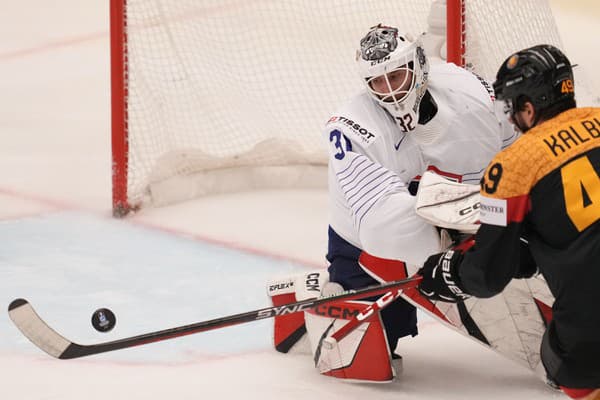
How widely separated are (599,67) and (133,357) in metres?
3.18

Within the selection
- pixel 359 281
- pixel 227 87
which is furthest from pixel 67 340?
pixel 227 87

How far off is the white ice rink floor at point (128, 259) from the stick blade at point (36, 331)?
294 mm

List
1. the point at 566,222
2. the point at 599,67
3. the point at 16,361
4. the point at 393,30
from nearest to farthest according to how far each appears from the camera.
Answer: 1. the point at 566,222
2. the point at 393,30
3. the point at 16,361
4. the point at 599,67

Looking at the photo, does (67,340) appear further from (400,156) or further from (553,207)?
(553,207)

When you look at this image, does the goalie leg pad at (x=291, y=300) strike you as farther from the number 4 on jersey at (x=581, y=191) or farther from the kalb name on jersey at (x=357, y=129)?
the number 4 on jersey at (x=581, y=191)

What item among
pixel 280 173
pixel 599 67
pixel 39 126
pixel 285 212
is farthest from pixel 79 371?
pixel 599 67

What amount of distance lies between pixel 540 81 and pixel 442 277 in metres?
0.50

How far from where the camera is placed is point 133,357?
304cm

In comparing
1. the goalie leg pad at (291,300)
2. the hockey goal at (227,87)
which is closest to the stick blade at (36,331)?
the goalie leg pad at (291,300)

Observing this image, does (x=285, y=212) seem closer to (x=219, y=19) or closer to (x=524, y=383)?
(x=219, y=19)

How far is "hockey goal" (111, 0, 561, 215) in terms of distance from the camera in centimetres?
461

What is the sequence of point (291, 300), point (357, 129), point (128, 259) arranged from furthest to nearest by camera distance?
1. point (128, 259)
2. point (291, 300)
3. point (357, 129)

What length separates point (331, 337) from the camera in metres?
2.77

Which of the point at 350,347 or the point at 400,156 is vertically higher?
the point at 400,156
